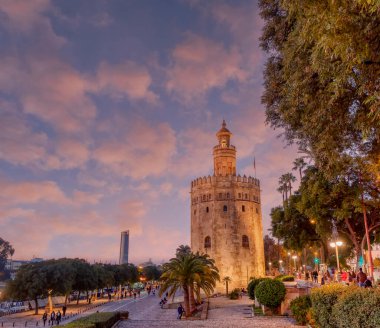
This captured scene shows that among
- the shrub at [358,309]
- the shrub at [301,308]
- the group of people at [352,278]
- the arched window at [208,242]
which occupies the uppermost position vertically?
the arched window at [208,242]

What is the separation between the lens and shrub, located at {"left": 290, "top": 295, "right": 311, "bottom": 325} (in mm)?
18719

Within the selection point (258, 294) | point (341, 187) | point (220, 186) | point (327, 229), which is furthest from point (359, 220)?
point (220, 186)

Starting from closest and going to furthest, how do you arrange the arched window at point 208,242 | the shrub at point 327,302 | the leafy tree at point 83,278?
the shrub at point 327,302
the leafy tree at point 83,278
the arched window at point 208,242

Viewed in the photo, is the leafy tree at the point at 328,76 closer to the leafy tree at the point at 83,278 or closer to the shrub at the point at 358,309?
the shrub at the point at 358,309

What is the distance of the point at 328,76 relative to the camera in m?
10.0

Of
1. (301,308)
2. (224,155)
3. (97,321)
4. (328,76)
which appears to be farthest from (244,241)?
(328,76)

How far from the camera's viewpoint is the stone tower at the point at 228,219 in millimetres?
51156

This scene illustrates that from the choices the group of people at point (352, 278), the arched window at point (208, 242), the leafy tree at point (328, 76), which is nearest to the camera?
the leafy tree at point (328, 76)

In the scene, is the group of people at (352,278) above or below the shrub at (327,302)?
above

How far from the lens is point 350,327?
414 inches

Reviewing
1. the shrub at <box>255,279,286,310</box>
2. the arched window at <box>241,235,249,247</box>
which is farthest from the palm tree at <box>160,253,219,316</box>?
the arched window at <box>241,235,249,247</box>

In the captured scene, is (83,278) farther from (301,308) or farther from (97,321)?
(301,308)

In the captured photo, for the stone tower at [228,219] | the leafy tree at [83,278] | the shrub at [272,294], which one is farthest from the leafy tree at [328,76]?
the leafy tree at [83,278]

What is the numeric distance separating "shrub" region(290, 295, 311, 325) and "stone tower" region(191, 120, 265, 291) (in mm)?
31819
